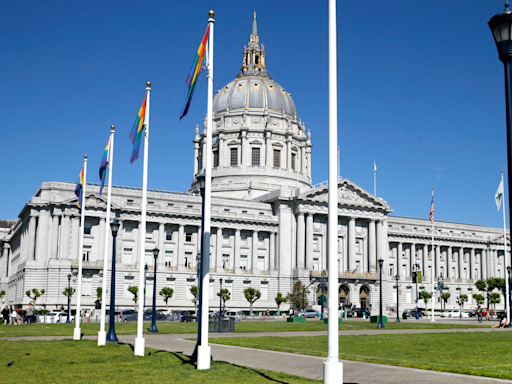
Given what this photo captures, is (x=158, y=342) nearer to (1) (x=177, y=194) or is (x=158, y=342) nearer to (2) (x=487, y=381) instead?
(2) (x=487, y=381)

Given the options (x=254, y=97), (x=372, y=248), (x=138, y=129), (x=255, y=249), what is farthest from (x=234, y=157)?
(x=138, y=129)

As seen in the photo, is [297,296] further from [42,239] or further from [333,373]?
[333,373]

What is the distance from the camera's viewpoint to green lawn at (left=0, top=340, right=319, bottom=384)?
16.8 metres

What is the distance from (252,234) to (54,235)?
3184cm

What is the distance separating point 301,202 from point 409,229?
2856 centimetres

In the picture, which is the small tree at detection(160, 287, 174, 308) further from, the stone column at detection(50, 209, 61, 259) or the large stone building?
the stone column at detection(50, 209, 61, 259)

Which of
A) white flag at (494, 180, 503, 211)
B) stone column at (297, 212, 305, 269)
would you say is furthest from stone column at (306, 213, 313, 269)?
white flag at (494, 180, 503, 211)

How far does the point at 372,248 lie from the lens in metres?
107

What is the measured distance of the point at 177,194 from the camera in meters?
102

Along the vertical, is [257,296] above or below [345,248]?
below

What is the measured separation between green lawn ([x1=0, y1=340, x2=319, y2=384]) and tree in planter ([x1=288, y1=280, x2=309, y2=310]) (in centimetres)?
6925

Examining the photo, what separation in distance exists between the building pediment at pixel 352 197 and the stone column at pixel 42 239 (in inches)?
1682

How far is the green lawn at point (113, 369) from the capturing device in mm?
16797

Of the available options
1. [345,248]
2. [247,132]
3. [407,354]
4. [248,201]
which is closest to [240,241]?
[248,201]
